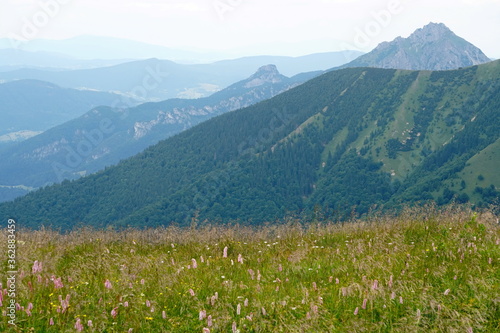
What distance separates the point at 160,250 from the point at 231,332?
4.80 meters

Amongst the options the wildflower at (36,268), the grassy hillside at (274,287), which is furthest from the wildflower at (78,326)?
the wildflower at (36,268)

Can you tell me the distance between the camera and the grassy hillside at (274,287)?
16.1ft

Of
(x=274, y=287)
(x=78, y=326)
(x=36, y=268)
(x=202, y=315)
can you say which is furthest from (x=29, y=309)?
(x=274, y=287)

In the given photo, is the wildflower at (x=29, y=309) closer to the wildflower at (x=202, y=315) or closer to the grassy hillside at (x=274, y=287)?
the grassy hillside at (x=274, y=287)

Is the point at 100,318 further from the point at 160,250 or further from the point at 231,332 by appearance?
the point at 160,250

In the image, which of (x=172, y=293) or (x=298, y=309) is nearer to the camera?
(x=298, y=309)

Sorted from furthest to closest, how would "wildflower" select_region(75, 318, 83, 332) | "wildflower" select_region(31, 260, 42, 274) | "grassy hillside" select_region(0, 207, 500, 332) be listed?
"wildflower" select_region(31, 260, 42, 274) → "grassy hillside" select_region(0, 207, 500, 332) → "wildflower" select_region(75, 318, 83, 332)

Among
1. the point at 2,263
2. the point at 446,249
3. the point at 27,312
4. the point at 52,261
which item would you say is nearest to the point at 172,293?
the point at 27,312

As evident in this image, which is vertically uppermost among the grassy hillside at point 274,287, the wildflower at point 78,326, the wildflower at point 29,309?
the wildflower at point 29,309

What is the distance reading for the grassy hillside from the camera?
4.91m

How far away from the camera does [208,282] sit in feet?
20.6

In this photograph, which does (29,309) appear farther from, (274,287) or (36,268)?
(274,287)

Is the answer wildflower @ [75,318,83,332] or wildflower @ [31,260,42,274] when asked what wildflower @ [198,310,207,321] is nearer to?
wildflower @ [75,318,83,332]

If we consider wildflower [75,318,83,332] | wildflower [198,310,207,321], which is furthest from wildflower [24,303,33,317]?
wildflower [198,310,207,321]
